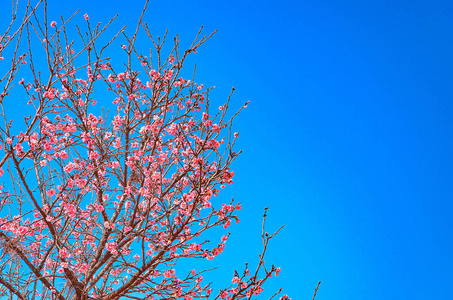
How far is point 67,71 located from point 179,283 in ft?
11.7

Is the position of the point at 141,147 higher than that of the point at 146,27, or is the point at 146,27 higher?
the point at 146,27

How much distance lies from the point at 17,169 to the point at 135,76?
2.35 meters

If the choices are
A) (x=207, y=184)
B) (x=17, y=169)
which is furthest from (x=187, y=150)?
(x=17, y=169)

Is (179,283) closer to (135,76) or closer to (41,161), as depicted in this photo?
(41,161)

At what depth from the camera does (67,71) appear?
18.8ft

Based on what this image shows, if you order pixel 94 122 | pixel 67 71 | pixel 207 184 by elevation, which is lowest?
pixel 207 184

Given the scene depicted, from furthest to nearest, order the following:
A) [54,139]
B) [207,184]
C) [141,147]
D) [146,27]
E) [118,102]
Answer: [118,102], [141,147], [146,27], [54,139], [207,184]

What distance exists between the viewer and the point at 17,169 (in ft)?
15.8

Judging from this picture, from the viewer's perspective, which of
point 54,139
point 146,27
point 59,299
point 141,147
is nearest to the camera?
point 59,299

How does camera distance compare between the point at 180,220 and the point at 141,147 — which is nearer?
the point at 180,220

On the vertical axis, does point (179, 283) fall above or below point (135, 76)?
below

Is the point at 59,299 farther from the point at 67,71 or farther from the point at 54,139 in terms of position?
the point at 67,71

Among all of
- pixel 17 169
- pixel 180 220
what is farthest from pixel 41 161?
pixel 180 220

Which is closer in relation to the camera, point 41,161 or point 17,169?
point 17,169
